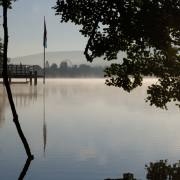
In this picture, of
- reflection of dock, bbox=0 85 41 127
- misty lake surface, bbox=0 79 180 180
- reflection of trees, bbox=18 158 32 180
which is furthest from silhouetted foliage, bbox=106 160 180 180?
reflection of dock, bbox=0 85 41 127

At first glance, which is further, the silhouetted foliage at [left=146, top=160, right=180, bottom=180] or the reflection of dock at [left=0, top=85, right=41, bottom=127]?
the reflection of dock at [left=0, top=85, right=41, bottom=127]

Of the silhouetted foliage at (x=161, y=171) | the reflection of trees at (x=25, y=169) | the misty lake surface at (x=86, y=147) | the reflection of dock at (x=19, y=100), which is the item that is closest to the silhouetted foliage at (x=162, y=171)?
the silhouetted foliage at (x=161, y=171)

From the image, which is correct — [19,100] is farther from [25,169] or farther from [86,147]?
[25,169]

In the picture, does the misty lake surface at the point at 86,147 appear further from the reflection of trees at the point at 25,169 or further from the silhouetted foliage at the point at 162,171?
the silhouetted foliage at the point at 162,171

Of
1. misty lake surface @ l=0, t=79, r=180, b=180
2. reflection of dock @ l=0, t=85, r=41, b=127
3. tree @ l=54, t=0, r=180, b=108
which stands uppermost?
tree @ l=54, t=0, r=180, b=108

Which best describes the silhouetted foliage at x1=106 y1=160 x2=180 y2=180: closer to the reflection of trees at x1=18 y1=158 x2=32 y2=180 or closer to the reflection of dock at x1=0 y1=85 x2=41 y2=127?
the reflection of trees at x1=18 y1=158 x2=32 y2=180

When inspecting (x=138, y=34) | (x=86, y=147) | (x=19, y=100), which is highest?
(x=138, y=34)

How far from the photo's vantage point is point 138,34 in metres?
20.7

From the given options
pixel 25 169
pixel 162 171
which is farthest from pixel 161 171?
pixel 25 169

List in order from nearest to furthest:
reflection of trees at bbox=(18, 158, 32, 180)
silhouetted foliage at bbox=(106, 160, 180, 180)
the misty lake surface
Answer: silhouetted foliage at bbox=(106, 160, 180, 180) < reflection of trees at bbox=(18, 158, 32, 180) < the misty lake surface

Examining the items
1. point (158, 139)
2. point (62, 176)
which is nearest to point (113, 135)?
point (158, 139)

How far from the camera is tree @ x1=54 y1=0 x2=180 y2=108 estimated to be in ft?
66.4

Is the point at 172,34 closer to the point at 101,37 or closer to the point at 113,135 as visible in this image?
the point at 101,37

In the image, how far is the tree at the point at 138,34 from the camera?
20250 mm
